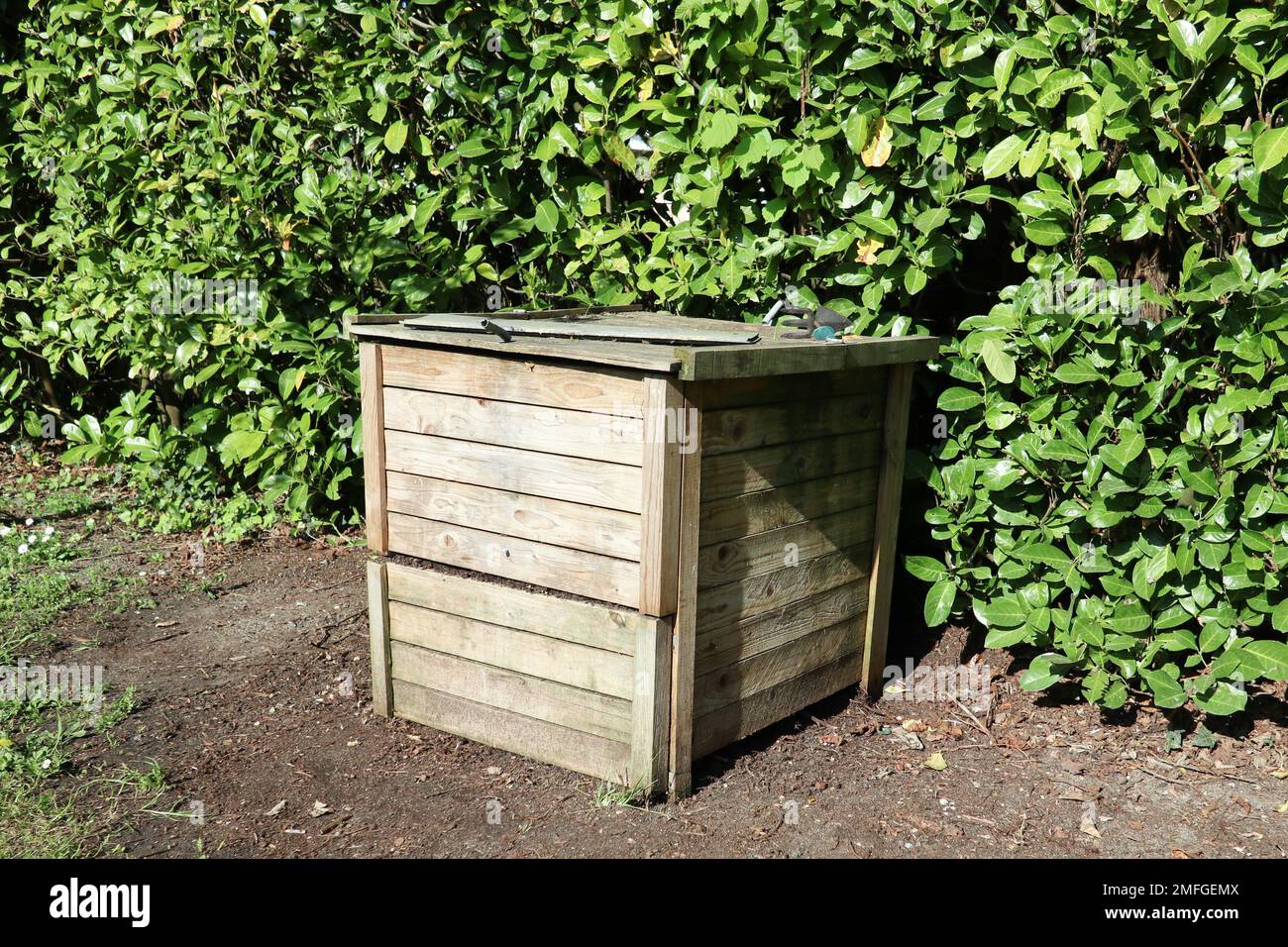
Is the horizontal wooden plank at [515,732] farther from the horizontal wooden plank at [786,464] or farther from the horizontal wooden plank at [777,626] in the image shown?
the horizontal wooden plank at [786,464]

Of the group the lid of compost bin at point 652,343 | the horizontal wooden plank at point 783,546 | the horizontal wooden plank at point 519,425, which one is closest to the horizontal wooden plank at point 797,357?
the lid of compost bin at point 652,343

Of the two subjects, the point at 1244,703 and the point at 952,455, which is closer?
the point at 1244,703

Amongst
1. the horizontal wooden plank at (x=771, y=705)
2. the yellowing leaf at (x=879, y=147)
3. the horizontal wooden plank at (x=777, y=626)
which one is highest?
the yellowing leaf at (x=879, y=147)

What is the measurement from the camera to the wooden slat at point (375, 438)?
3533mm

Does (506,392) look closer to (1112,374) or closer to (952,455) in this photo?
(952,455)

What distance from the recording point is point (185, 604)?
467 centimetres

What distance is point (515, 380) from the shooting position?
319 cm

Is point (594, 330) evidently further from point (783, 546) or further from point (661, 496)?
point (783, 546)

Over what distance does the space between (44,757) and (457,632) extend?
1200mm

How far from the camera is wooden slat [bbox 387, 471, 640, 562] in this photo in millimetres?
3051

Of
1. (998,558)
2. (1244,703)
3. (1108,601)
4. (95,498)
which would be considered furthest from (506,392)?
(95,498)

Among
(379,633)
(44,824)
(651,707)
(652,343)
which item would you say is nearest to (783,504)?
(652,343)

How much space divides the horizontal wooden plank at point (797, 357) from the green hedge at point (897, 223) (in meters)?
0.24

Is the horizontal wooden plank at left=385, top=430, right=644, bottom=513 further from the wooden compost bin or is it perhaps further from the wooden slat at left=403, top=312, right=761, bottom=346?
the wooden slat at left=403, top=312, right=761, bottom=346
